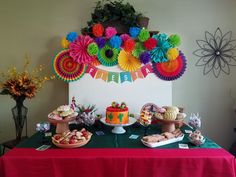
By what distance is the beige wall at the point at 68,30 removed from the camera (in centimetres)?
226

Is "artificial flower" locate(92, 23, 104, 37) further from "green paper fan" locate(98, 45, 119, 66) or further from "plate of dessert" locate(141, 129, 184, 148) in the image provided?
"plate of dessert" locate(141, 129, 184, 148)

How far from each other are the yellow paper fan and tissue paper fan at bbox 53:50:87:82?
367mm

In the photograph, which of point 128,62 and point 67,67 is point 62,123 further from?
point 128,62

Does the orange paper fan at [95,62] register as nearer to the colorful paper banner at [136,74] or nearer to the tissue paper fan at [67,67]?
the tissue paper fan at [67,67]

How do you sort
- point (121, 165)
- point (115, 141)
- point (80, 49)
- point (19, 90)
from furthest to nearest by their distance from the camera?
point (80, 49), point (19, 90), point (115, 141), point (121, 165)

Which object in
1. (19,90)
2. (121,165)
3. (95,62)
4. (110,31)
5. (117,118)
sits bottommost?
(121,165)

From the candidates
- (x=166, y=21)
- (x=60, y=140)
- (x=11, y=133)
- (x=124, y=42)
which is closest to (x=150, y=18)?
(x=166, y=21)

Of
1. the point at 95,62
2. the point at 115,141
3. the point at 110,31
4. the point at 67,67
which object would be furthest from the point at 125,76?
the point at 115,141

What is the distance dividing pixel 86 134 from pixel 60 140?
0.63 feet

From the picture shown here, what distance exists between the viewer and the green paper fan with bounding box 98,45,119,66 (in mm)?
1997

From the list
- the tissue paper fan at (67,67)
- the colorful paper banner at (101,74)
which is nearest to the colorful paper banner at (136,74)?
the colorful paper banner at (101,74)

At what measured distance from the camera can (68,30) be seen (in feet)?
7.47

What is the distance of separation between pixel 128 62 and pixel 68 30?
79cm

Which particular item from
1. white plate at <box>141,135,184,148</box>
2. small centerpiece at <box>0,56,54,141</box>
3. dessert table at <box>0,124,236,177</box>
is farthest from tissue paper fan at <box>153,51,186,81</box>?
small centerpiece at <box>0,56,54,141</box>
